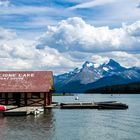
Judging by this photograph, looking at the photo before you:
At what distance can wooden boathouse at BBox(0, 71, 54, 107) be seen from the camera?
250ft

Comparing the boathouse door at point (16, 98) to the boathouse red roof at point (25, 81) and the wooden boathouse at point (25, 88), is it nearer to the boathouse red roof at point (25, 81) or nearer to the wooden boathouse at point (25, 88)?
the wooden boathouse at point (25, 88)

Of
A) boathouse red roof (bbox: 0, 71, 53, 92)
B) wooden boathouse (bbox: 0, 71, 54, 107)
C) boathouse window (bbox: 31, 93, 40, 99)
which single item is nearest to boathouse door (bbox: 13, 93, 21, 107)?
wooden boathouse (bbox: 0, 71, 54, 107)

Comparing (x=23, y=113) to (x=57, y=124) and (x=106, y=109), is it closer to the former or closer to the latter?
(x=57, y=124)

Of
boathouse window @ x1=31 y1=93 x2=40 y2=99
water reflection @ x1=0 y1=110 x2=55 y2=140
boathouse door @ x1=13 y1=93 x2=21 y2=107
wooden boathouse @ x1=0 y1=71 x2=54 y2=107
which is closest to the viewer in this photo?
water reflection @ x1=0 y1=110 x2=55 y2=140

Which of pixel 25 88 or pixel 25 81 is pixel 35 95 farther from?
pixel 25 81

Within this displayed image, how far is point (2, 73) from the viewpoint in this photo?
80.8 metres

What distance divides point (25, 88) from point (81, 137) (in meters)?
36.8

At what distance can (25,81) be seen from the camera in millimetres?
78312

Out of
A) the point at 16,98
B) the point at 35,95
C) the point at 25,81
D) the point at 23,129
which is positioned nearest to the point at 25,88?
the point at 25,81

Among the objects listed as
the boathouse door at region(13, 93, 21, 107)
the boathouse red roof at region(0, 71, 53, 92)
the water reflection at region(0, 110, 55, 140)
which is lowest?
the water reflection at region(0, 110, 55, 140)

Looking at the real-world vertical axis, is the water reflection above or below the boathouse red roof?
below

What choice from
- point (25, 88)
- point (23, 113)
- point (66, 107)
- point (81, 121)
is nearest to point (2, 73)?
point (25, 88)

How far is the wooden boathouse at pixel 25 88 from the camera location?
7625cm

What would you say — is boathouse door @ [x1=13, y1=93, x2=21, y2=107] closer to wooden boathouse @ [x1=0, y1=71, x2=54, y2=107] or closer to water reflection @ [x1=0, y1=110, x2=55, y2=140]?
wooden boathouse @ [x1=0, y1=71, x2=54, y2=107]
